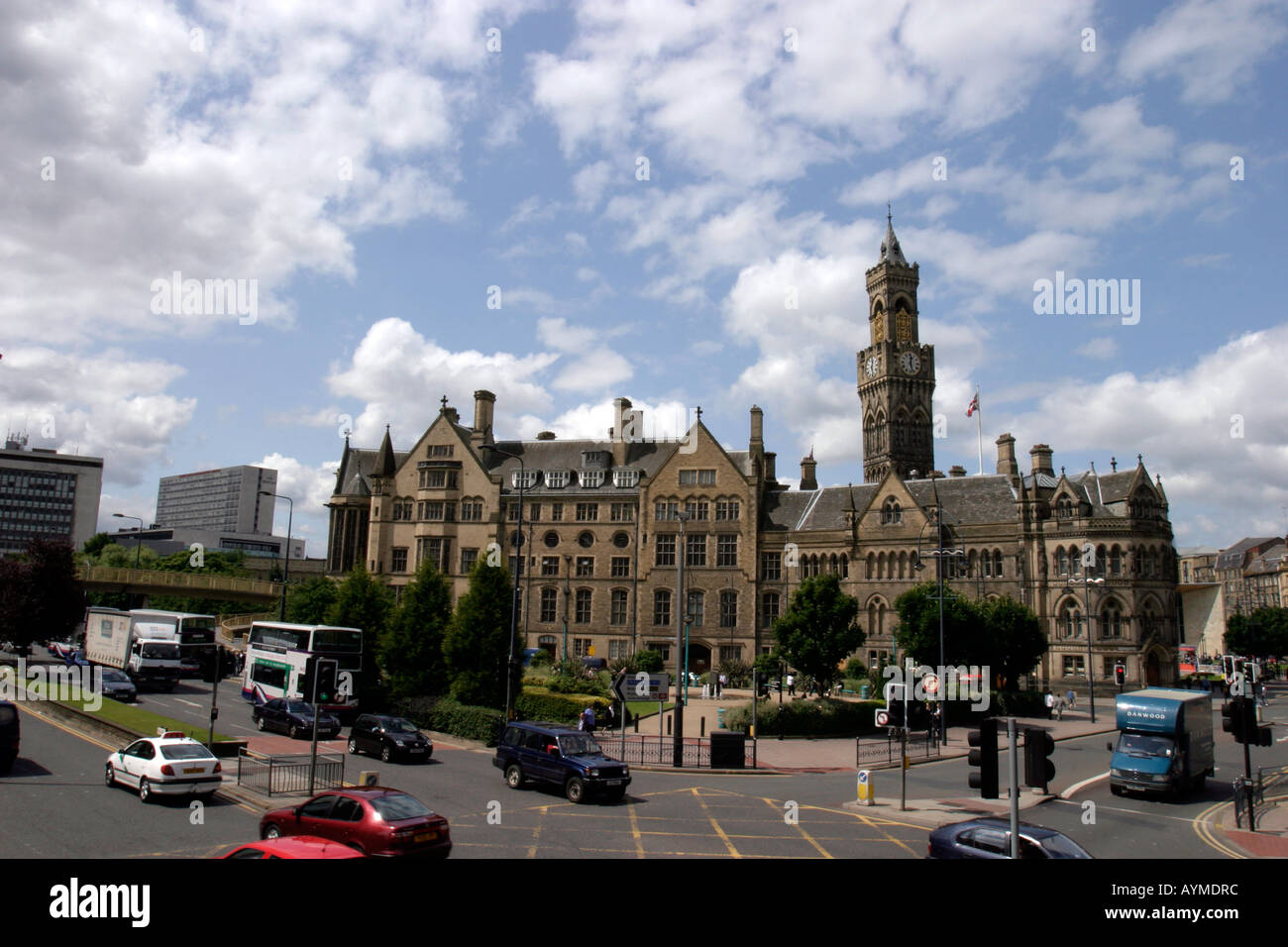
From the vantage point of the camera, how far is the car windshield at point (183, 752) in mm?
20109

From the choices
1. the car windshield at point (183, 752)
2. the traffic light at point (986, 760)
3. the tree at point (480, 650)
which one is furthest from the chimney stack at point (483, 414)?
the traffic light at point (986, 760)

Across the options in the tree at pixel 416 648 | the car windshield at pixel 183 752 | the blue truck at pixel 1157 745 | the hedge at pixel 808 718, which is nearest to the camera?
the car windshield at pixel 183 752

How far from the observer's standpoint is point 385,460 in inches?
2913

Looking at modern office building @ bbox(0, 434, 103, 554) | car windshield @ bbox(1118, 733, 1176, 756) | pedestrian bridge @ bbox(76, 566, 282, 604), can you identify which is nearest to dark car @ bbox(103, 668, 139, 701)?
pedestrian bridge @ bbox(76, 566, 282, 604)

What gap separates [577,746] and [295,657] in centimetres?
1996

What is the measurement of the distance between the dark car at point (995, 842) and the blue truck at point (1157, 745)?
527 inches

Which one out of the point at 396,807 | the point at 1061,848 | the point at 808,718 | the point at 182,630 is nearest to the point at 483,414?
the point at 182,630

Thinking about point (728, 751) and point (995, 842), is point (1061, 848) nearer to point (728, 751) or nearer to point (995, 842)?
point (995, 842)

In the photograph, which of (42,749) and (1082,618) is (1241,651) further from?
(42,749)

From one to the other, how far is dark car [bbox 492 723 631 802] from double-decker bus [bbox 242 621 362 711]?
13812mm

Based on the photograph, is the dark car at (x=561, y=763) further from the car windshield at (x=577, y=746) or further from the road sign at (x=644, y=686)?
the road sign at (x=644, y=686)
